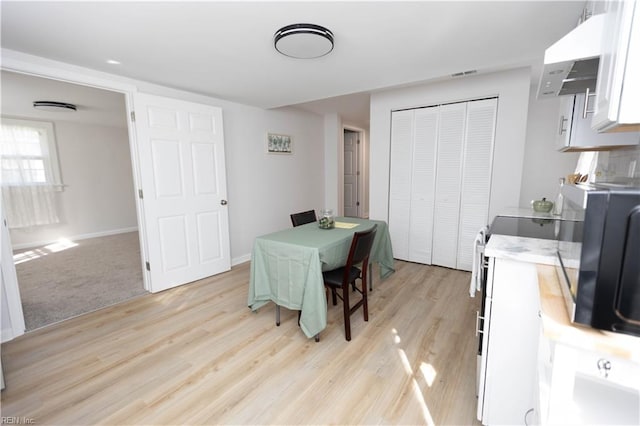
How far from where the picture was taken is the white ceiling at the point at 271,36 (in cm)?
163

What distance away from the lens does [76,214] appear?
5426 millimetres

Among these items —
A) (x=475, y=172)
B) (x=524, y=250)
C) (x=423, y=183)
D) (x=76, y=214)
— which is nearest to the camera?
(x=524, y=250)

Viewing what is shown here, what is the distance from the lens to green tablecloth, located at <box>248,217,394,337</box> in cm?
205

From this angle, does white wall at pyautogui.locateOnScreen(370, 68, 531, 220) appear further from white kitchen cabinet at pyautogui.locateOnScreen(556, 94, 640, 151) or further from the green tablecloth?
the green tablecloth

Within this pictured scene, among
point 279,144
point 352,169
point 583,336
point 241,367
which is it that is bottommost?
point 241,367

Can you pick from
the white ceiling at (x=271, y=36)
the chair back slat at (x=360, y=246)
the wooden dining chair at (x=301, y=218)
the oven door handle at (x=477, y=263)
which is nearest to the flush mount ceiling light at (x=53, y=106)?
the white ceiling at (x=271, y=36)

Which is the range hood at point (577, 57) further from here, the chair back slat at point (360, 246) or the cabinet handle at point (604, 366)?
the chair back slat at point (360, 246)

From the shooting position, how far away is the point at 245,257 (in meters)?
4.15

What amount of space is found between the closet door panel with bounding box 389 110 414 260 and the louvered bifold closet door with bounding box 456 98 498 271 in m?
0.66

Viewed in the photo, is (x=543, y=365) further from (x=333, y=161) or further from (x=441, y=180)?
(x=333, y=161)

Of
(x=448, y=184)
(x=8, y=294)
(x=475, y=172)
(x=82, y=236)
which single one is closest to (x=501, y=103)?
(x=475, y=172)

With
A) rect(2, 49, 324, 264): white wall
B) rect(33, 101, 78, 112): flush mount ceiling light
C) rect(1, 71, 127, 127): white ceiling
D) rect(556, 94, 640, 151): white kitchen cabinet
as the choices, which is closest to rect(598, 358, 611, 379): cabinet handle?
rect(556, 94, 640, 151): white kitchen cabinet

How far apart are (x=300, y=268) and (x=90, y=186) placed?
5738 millimetres

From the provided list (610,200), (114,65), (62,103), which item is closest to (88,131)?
(62,103)
